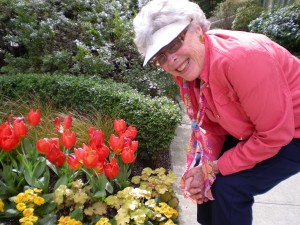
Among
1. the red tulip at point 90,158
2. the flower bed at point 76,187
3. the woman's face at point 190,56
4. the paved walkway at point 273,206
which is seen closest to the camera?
the woman's face at point 190,56

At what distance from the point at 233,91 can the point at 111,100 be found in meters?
2.18

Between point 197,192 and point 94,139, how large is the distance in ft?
2.68

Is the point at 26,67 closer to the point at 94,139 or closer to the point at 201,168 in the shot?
the point at 94,139

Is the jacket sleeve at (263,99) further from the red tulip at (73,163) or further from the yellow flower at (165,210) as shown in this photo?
the red tulip at (73,163)

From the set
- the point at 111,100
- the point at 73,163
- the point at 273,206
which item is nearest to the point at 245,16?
the point at 111,100

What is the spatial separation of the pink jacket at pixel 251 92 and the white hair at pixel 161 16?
17 cm

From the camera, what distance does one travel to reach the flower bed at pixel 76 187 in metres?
2.54

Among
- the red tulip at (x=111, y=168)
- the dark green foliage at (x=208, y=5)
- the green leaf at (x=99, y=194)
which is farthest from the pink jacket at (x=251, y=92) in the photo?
the dark green foliage at (x=208, y=5)

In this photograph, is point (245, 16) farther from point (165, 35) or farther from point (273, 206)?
point (165, 35)

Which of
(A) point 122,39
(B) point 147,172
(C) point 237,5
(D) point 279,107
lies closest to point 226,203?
(D) point 279,107

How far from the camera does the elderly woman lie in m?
1.78

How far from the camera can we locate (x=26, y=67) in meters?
5.19

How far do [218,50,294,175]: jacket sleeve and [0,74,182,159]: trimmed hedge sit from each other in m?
1.65

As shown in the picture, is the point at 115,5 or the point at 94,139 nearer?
the point at 94,139
